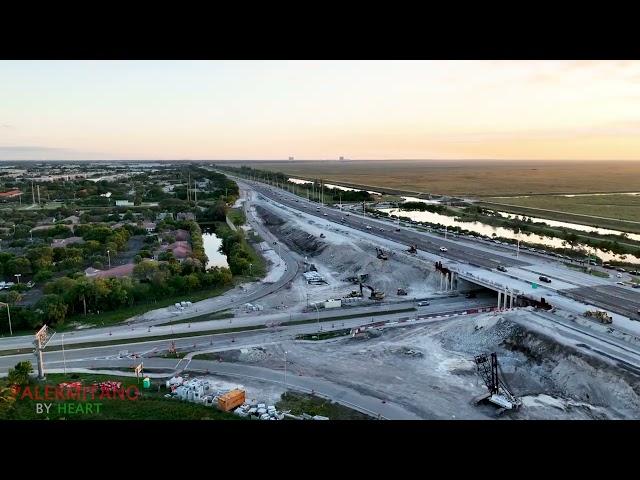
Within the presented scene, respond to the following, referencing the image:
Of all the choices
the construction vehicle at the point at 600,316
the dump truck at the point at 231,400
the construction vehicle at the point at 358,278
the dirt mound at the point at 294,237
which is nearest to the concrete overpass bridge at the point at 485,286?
the construction vehicle at the point at 600,316

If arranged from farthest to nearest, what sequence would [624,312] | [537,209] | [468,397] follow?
[537,209], [624,312], [468,397]

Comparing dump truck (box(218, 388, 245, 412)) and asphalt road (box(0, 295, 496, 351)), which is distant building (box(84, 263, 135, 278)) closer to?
asphalt road (box(0, 295, 496, 351))

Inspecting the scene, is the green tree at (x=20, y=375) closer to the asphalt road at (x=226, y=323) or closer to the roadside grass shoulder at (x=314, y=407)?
the asphalt road at (x=226, y=323)

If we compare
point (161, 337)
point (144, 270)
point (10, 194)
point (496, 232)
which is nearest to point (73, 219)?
point (10, 194)

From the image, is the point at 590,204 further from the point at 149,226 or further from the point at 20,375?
the point at 20,375
